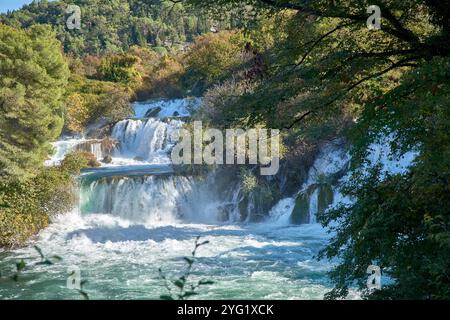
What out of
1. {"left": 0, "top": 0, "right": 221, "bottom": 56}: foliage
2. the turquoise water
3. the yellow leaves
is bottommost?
the turquoise water

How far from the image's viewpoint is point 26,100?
18.8 meters

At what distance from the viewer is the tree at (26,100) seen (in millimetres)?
17766

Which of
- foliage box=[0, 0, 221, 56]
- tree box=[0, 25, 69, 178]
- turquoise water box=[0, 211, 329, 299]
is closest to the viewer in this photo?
turquoise water box=[0, 211, 329, 299]

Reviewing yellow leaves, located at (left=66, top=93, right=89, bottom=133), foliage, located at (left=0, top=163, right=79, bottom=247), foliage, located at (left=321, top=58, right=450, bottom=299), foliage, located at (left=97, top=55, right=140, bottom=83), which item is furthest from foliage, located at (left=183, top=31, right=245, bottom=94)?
foliage, located at (left=321, top=58, right=450, bottom=299)

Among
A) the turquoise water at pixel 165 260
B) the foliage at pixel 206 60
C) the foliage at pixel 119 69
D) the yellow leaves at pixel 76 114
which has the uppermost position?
the foliage at pixel 119 69

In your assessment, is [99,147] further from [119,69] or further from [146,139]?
[119,69]

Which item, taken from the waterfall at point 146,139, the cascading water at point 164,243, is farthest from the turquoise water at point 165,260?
the waterfall at point 146,139

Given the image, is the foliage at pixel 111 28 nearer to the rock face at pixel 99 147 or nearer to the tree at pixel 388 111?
the rock face at pixel 99 147

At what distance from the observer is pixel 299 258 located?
523 inches

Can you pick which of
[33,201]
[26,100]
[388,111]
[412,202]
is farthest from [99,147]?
[412,202]

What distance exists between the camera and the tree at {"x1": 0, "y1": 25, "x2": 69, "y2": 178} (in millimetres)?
17766

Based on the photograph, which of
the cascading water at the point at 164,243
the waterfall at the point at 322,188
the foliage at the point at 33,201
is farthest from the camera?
the waterfall at the point at 322,188

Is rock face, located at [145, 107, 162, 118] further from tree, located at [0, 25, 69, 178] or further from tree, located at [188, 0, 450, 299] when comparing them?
tree, located at [188, 0, 450, 299]

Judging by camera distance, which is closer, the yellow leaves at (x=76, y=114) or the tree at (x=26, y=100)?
the tree at (x=26, y=100)
